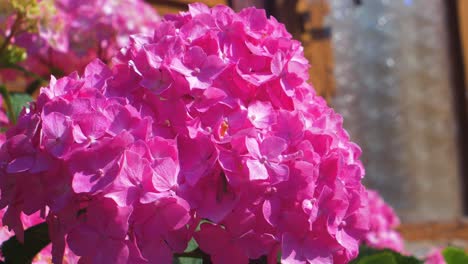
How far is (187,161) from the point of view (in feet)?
1.92

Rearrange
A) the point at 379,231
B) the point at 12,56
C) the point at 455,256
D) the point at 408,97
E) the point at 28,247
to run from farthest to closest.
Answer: the point at 408,97 → the point at 379,231 → the point at 12,56 → the point at 455,256 → the point at 28,247

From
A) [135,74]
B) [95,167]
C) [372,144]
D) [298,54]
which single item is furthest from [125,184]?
[372,144]

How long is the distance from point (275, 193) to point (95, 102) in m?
0.16

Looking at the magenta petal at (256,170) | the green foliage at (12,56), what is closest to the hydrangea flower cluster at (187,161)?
the magenta petal at (256,170)

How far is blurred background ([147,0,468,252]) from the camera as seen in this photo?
204 inches

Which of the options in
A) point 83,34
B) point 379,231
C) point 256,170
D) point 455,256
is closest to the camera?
point 256,170

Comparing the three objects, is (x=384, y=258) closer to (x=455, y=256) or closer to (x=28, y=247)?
(x=455, y=256)

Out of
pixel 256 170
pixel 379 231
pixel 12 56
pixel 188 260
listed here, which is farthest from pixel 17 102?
pixel 379 231

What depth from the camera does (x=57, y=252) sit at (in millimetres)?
594

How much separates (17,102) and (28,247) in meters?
0.38

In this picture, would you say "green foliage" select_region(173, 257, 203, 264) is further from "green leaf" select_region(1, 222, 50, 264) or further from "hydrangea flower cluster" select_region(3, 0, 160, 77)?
"hydrangea flower cluster" select_region(3, 0, 160, 77)

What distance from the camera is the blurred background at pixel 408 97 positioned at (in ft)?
17.0

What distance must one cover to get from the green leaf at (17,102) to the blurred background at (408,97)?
160 inches

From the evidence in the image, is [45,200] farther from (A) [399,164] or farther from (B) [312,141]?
(A) [399,164]
